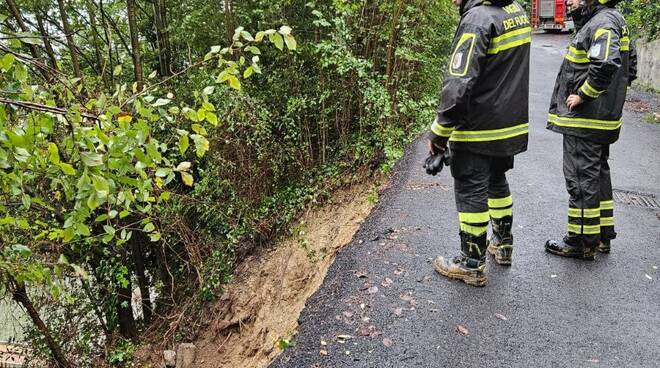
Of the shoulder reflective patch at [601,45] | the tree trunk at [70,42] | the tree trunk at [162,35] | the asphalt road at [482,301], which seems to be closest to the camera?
the asphalt road at [482,301]

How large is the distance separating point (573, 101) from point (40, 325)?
710cm

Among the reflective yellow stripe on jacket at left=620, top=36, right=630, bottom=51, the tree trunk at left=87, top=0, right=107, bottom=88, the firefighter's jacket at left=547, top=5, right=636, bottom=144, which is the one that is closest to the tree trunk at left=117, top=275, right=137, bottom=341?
the tree trunk at left=87, top=0, right=107, bottom=88

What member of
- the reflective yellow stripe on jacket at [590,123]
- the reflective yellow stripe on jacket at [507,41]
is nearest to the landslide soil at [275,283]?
Result: the reflective yellow stripe on jacket at [590,123]

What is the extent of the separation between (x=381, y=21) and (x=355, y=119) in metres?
1.48

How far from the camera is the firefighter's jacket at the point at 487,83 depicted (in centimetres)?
345

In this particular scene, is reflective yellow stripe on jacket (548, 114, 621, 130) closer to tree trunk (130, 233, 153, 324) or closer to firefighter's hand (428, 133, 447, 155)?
firefighter's hand (428, 133, 447, 155)

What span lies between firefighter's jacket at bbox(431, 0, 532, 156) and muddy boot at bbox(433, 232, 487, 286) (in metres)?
0.70

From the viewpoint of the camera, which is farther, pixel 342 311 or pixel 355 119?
pixel 355 119

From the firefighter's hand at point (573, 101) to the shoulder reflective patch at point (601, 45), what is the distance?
33 centimetres

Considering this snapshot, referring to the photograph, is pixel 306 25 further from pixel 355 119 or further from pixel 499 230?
pixel 499 230

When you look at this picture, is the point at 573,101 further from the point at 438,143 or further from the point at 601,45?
the point at 438,143

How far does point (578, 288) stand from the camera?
411cm

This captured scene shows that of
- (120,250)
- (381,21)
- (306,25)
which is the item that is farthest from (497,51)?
(120,250)

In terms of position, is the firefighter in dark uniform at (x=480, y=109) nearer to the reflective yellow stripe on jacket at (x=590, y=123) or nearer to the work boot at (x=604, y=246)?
the reflective yellow stripe on jacket at (x=590, y=123)
